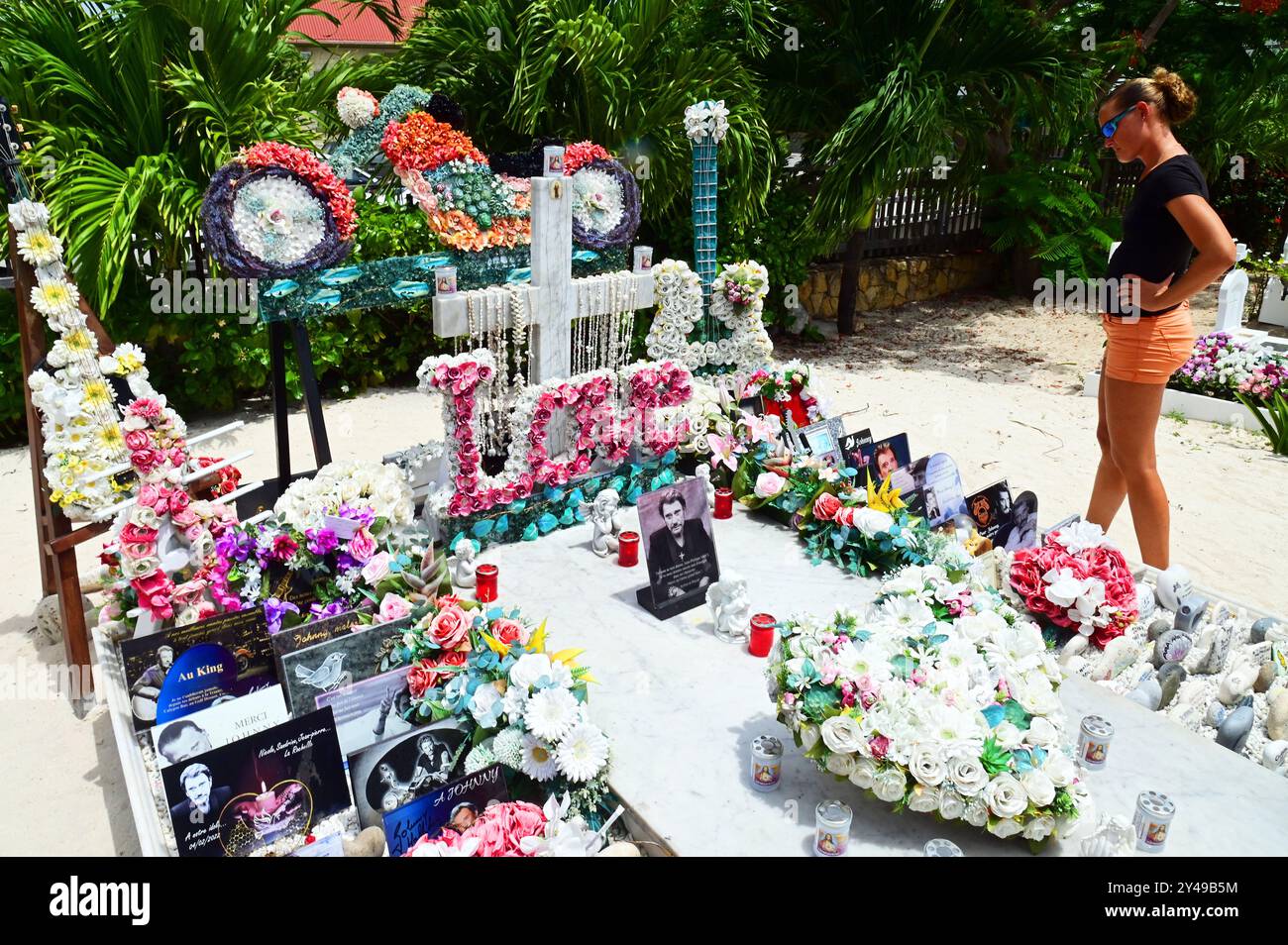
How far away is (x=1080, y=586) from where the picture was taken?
11.8ft

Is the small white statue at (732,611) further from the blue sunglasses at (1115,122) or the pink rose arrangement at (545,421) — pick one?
the blue sunglasses at (1115,122)

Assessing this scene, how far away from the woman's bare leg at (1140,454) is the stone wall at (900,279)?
662 centimetres

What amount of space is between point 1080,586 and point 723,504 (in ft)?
5.69

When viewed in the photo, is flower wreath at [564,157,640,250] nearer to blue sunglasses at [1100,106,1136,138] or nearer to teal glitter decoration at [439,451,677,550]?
teal glitter decoration at [439,451,677,550]

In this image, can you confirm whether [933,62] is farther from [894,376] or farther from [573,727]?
[573,727]

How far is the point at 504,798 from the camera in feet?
8.80

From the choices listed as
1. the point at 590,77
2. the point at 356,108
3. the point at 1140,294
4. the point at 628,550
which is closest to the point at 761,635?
the point at 628,550

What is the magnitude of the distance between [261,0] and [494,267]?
3236 mm

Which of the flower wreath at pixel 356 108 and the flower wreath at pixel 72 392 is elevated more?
the flower wreath at pixel 356 108

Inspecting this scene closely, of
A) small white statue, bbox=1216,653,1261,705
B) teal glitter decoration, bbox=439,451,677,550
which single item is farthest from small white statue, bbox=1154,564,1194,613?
teal glitter decoration, bbox=439,451,677,550

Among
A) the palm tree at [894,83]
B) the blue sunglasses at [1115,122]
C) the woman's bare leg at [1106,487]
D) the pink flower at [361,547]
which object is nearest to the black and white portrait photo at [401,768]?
the pink flower at [361,547]

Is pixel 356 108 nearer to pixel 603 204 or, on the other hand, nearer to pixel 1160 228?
pixel 603 204

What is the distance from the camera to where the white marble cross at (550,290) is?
14.8ft

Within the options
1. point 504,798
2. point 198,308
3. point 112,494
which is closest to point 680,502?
point 504,798
